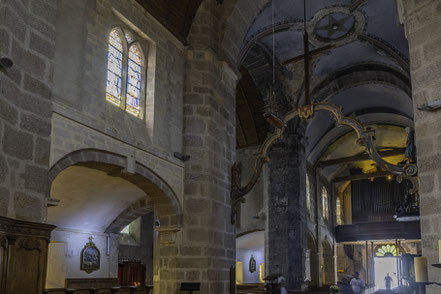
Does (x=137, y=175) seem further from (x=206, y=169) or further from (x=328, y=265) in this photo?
(x=328, y=265)

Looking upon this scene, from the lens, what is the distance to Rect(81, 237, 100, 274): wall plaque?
14.5 metres

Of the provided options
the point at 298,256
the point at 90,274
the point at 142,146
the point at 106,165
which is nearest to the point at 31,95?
the point at 106,165

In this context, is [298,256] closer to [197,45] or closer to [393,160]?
[197,45]

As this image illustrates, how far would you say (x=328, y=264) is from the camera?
2497 cm

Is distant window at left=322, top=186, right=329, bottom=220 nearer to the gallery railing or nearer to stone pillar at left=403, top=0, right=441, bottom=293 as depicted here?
the gallery railing

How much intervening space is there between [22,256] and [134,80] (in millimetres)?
4596

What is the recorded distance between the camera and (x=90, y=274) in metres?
14.7

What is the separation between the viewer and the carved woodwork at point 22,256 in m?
6.12

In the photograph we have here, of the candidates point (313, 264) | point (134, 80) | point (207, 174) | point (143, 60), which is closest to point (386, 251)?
point (313, 264)

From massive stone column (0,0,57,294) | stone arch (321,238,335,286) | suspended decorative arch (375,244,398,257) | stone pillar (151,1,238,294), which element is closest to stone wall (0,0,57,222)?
massive stone column (0,0,57,294)

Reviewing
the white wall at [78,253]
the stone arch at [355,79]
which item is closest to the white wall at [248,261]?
the white wall at [78,253]

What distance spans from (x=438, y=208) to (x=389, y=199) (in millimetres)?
24321

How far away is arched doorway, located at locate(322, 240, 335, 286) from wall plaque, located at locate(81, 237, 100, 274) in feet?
42.6

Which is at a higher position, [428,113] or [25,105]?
[25,105]
